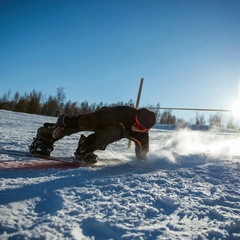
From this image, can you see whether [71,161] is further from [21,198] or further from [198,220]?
[198,220]

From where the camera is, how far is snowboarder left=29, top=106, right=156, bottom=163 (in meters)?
3.12

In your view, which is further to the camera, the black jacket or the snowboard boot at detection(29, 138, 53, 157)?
the black jacket

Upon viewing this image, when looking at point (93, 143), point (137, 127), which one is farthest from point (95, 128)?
point (137, 127)

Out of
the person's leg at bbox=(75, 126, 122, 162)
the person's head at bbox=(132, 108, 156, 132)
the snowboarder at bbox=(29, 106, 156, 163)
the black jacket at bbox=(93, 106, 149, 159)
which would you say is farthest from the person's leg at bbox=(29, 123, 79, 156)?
the person's head at bbox=(132, 108, 156, 132)

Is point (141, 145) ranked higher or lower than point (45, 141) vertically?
higher

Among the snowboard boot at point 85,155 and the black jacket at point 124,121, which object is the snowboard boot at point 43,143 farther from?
the black jacket at point 124,121

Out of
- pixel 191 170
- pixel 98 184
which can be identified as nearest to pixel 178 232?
pixel 98 184

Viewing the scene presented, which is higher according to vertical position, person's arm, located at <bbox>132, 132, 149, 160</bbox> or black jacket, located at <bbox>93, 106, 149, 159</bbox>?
black jacket, located at <bbox>93, 106, 149, 159</bbox>

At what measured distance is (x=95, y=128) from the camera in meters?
3.36

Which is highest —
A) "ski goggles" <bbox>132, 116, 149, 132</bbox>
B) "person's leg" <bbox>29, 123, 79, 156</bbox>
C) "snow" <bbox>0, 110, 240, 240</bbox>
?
"ski goggles" <bbox>132, 116, 149, 132</bbox>

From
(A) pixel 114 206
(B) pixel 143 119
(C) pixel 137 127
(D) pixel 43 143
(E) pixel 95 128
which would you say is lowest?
(A) pixel 114 206

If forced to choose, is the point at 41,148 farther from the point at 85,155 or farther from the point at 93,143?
the point at 93,143

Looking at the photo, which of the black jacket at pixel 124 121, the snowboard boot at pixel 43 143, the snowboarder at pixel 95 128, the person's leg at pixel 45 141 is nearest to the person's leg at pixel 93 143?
the snowboarder at pixel 95 128

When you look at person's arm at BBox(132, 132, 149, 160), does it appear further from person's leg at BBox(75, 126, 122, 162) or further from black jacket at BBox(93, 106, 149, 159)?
person's leg at BBox(75, 126, 122, 162)
